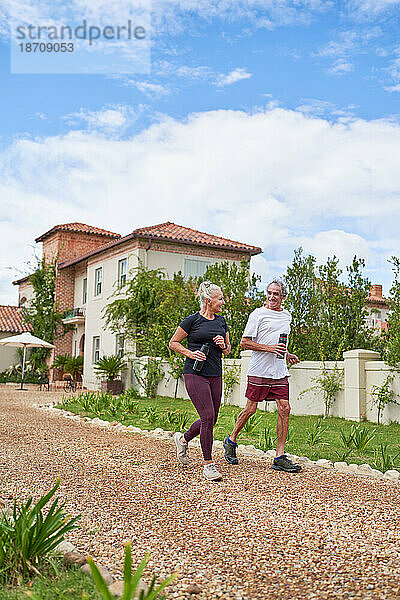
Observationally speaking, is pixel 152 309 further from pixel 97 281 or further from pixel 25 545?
pixel 25 545

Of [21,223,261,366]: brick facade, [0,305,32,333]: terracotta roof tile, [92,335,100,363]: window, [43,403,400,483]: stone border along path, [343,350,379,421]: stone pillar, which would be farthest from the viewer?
[0,305,32,333]: terracotta roof tile

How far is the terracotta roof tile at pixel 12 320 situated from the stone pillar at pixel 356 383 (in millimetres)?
25905

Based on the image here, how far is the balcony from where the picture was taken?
94.6ft

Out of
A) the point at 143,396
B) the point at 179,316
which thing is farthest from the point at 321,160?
the point at 143,396

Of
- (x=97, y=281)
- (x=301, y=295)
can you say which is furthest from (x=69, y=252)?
(x=301, y=295)

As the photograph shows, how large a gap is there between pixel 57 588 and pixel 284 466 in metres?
3.57

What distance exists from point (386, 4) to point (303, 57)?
166 cm

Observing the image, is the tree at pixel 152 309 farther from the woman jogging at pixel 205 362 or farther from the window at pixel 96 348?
the woman jogging at pixel 205 362

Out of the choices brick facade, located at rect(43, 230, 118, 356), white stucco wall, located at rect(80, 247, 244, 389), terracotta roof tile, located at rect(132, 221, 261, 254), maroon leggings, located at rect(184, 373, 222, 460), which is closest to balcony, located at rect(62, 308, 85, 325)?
white stucco wall, located at rect(80, 247, 244, 389)

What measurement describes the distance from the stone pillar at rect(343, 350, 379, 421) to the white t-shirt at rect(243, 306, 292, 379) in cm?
561

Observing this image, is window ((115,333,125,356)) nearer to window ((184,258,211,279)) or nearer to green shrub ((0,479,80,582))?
window ((184,258,211,279))

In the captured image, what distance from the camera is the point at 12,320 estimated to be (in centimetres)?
3562

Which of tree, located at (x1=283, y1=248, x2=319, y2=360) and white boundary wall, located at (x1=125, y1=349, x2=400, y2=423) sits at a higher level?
tree, located at (x1=283, y1=248, x2=319, y2=360)

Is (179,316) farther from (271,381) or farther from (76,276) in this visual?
(76,276)
